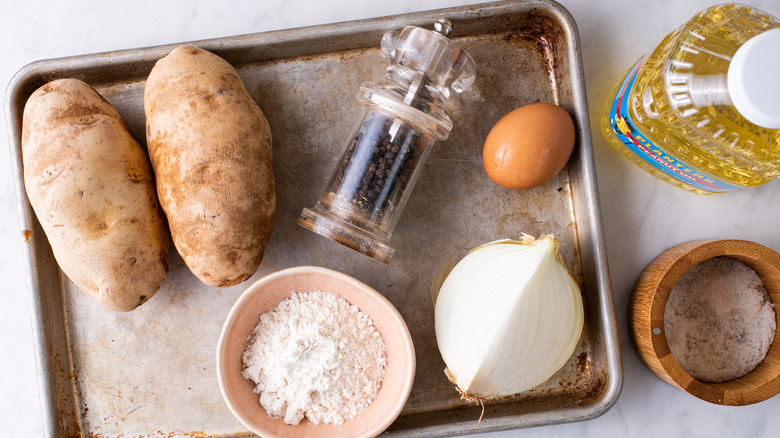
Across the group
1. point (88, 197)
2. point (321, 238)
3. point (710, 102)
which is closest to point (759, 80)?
point (710, 102)

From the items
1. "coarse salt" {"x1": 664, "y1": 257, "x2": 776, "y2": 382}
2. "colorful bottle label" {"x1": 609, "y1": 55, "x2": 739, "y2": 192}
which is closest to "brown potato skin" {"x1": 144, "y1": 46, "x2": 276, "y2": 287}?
"colorful bottle label" {"x1": 609, "y1": 55, "x2": 739, "y2": 192}

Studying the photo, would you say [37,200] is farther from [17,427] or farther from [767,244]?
[767,244]

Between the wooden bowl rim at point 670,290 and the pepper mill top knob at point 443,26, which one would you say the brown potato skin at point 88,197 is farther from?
the wooden bowl rim at point 670,290

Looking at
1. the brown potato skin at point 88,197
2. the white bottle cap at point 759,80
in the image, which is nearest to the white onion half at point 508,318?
the white bottle cap at point 759,80

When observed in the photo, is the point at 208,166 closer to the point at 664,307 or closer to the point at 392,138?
the point at 392,138

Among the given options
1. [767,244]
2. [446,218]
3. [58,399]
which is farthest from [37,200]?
[767,244]

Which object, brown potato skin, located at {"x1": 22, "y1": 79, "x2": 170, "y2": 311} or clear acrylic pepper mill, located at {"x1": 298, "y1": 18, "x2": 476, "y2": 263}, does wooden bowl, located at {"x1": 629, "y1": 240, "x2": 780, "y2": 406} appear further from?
brown potato skin, located at {"x1": 22, "y1": 79, "x2": 170, "y2": 311}
